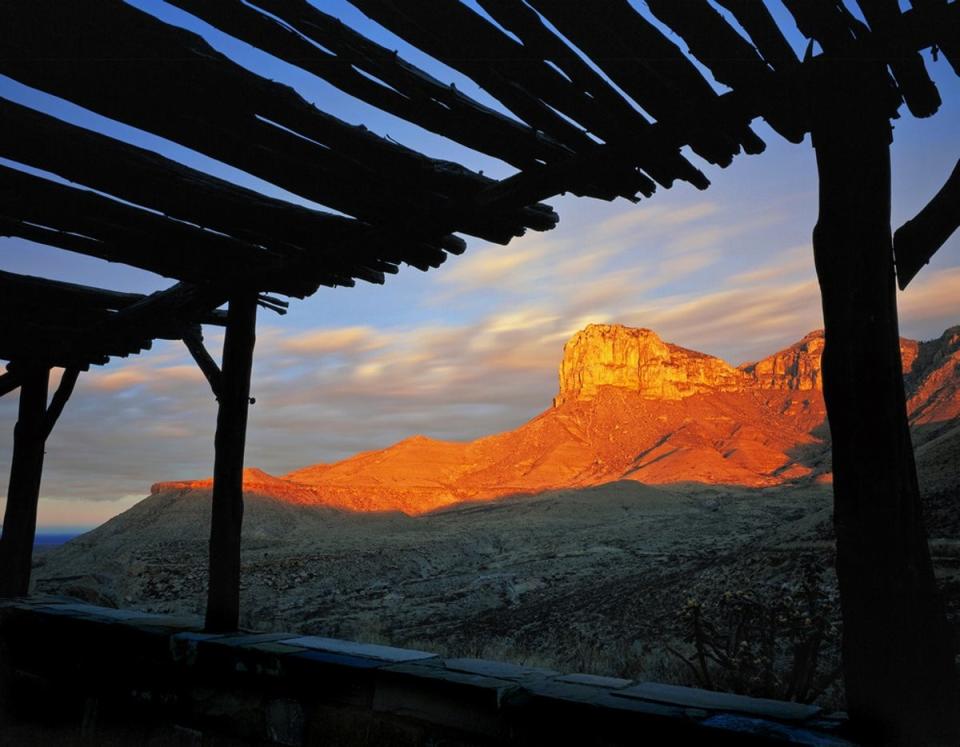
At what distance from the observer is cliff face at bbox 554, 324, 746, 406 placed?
9631 cm

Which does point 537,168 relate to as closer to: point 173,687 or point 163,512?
point 173,687

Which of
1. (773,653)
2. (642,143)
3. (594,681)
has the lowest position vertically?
(773,653)

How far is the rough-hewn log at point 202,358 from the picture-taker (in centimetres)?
516

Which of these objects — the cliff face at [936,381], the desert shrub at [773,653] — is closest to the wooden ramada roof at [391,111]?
the desert shrub at [773,653]

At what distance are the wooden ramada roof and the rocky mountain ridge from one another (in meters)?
41.8

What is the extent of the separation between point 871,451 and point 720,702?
1.06 meters

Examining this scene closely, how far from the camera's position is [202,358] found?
18.0 feet

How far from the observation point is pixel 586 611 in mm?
11602

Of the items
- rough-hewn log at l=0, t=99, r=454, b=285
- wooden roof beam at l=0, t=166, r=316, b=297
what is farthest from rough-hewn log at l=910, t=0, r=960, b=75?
wooden roof beam at l=0, t=166, r=316, b=297

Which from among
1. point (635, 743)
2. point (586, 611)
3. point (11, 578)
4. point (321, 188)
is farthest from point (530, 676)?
point (586, 611)

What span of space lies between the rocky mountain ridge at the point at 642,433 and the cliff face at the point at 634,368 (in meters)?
0.14

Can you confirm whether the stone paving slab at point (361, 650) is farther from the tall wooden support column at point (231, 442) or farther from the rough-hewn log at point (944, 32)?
the rough-hewn log at point (944, 32)

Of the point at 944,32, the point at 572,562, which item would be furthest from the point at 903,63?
the point at 572,562

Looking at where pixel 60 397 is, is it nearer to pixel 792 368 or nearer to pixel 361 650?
pixel 361 650
